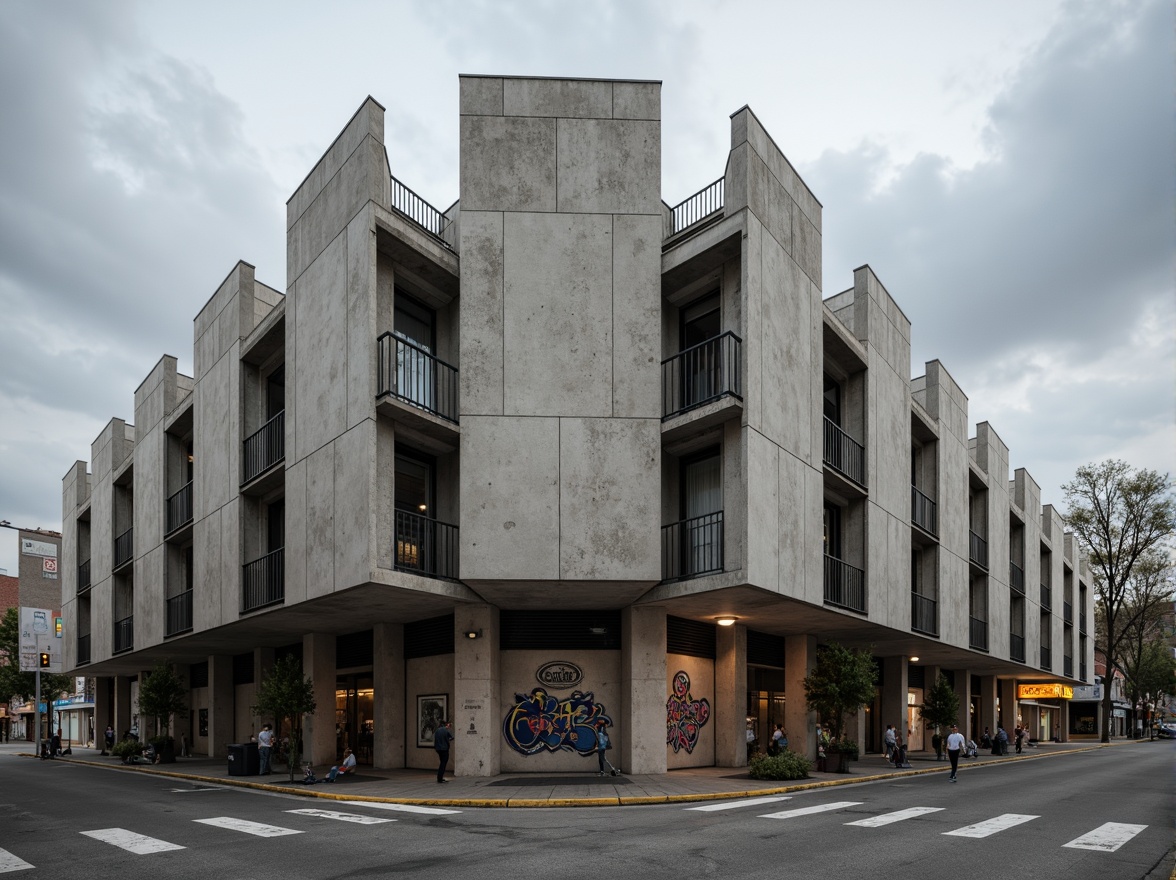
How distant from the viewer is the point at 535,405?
2231 cm

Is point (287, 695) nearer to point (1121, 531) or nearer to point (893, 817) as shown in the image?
point (893, 817)

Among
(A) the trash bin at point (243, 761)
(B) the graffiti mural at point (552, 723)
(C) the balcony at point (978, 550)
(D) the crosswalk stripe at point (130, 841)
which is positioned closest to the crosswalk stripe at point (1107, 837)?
(B) the graffiti mural at point (552, 723)

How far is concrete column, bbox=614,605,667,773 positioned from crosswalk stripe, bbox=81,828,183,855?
12345 mm

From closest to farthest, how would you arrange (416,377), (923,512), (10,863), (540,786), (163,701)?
(10,863) < (540,786) < (416,377) < (163,701) < (923,512)

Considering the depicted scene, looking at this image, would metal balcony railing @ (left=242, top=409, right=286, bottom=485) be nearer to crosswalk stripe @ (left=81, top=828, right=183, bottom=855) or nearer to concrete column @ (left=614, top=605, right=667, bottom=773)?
concrete column @ (left=614, top=605, right=667, bottom=773)

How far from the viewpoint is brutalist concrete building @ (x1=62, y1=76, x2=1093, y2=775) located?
21.8 m

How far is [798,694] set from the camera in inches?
1135

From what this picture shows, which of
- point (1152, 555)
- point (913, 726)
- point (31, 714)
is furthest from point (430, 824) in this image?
point (31, 714)

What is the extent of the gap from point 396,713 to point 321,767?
3.00 metres

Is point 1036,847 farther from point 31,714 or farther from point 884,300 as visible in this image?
point 31,714

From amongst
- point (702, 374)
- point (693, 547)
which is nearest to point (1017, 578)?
point (693, 547)

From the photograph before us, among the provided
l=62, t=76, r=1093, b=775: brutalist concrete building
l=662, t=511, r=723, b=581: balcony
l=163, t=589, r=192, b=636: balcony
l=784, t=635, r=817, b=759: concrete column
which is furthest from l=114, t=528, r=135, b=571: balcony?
l=784, t=635, r=817, b=759: concrete column

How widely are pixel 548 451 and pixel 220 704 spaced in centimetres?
2237

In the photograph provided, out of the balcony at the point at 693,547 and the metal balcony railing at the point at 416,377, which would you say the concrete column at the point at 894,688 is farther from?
the metal balcony railing at the point at 416,377
